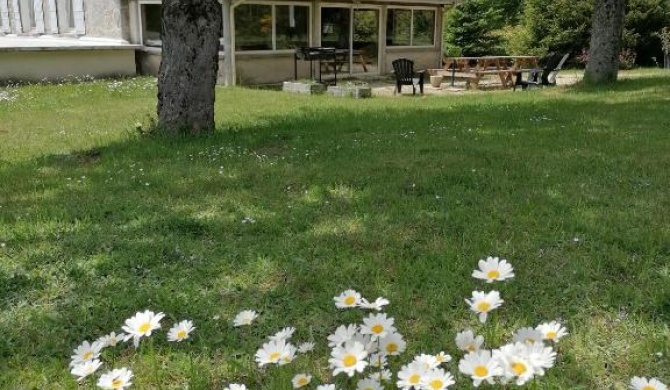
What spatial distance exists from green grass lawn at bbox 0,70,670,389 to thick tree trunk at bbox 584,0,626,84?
5.56 m

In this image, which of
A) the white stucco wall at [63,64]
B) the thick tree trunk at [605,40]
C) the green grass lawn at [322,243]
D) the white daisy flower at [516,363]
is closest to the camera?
the white daisy flower at [516,363]

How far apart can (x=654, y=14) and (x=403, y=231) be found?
20915 millimetres

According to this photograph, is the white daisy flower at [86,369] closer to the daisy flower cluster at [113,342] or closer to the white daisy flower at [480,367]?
the daisy flower cluster at [113,342]

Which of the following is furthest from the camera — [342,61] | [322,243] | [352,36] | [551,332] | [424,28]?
[424,28]

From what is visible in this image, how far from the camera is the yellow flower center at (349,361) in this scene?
5.20 ft

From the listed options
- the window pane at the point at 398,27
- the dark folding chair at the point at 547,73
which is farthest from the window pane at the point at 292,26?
the dark folding chair at the point at 547,73

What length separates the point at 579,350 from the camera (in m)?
2.45

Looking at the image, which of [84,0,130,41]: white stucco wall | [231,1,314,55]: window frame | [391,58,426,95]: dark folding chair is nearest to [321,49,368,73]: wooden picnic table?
[231,1,314,55]: window frame

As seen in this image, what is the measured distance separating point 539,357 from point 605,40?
39.8 ft

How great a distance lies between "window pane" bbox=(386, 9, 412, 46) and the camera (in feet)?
65.4

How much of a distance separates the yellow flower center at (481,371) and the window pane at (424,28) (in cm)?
2010

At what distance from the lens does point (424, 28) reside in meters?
21.0

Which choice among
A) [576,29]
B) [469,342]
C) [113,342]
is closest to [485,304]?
[469,342]

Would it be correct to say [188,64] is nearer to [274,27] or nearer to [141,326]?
[141,326]
